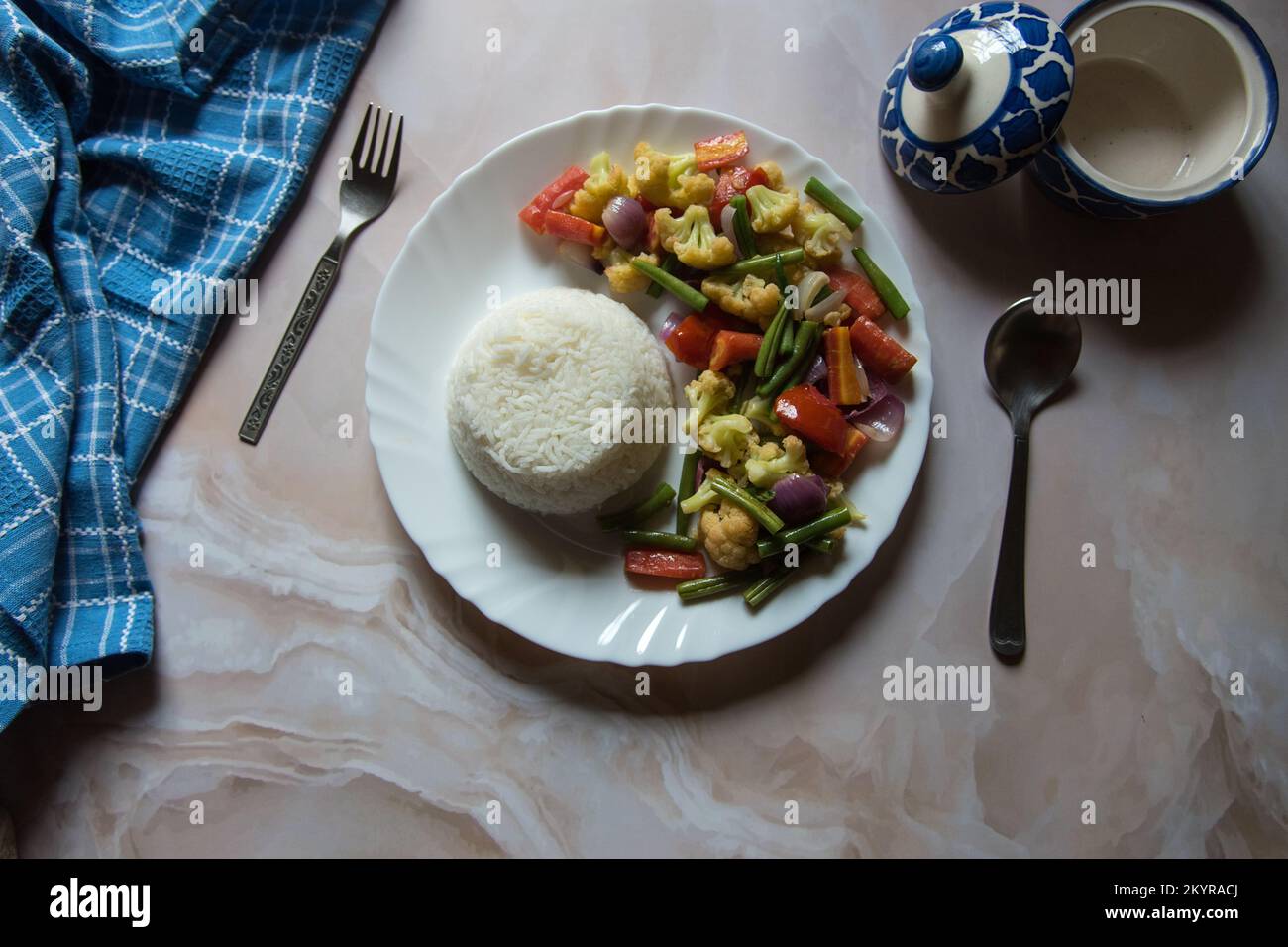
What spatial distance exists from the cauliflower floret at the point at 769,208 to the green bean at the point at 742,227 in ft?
0.06

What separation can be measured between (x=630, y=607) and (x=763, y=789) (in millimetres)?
538

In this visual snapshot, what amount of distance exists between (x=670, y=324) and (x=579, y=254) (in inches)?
10.5

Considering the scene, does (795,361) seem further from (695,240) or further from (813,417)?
(695,240)

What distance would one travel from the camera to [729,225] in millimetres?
1818

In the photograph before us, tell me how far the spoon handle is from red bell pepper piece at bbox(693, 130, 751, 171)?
0.94 m

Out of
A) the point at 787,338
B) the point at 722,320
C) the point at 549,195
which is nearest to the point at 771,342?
the point at 787,338

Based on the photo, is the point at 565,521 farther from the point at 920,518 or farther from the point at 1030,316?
the point at 1030,316

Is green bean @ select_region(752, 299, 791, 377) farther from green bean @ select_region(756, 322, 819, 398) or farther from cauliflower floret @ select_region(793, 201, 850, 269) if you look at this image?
cauliflower floret @ select_region(793, 201, 850, 269)

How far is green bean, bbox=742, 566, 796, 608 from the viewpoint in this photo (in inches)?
70.0

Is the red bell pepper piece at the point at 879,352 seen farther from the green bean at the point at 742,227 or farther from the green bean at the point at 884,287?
the green bean at the point at 742,227

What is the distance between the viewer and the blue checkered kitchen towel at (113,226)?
5.87 ft

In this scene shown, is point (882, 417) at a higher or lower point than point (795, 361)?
lower
